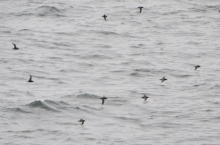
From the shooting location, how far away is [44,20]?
44.8m

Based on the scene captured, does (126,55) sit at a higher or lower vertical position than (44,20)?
lower

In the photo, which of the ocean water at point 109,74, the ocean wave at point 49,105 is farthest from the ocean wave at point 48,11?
the ocean wave at point 49,105

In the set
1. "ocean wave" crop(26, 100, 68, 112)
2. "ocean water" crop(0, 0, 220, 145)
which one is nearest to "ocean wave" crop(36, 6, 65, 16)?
"ocean water" crop(0, 0, 220, 145)

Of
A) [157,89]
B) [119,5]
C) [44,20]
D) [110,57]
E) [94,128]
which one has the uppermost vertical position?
[119,5]

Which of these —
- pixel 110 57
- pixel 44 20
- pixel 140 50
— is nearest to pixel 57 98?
pixel 110 57

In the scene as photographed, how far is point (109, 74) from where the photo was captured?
32.8m

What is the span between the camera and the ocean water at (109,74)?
25.6 meters

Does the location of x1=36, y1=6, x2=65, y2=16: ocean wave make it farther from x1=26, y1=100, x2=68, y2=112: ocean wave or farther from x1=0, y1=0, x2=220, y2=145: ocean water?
x1=26, y1=100, x2=68, y2=112: ocean wave

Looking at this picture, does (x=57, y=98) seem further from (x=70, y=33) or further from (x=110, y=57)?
(x=70, y=33)

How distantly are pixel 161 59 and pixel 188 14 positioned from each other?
13.2 m

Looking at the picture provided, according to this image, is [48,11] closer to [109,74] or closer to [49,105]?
[109,74]

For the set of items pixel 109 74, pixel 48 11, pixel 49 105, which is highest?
pixel 48 11

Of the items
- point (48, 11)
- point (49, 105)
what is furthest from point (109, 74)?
point (48, 11)

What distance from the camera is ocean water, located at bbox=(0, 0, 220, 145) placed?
2562 centimetres
